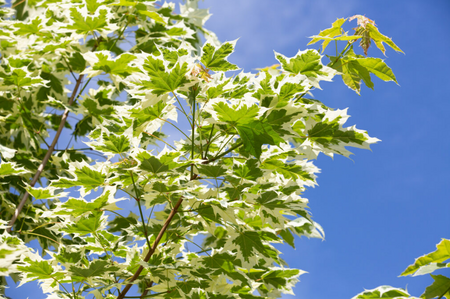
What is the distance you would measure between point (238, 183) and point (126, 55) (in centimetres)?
116

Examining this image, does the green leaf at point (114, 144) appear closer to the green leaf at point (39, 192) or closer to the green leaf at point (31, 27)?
the green leaf at point (39, 192)

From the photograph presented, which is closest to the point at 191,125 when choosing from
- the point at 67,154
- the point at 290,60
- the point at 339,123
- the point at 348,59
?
the point at 290,60

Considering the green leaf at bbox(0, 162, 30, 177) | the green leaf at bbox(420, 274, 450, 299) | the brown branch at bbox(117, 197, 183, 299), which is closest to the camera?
the green leaf at bbox(420, 274, 450, 299)

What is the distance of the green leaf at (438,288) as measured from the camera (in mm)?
906

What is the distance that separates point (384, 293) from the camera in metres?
0.97

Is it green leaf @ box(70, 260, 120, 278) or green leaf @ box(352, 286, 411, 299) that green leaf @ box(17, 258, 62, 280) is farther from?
green leaf @ box(352, 286, 411, 299)

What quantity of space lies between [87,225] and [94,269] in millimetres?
250

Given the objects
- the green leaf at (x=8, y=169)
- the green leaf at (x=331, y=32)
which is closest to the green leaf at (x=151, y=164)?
the green leaf at (x=331, y=32)

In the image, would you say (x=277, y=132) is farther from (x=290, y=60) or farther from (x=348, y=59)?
(x=348, y=59)

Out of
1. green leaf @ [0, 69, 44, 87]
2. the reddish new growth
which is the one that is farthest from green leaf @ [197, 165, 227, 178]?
green leaf @ [0, 69, 44, 87]

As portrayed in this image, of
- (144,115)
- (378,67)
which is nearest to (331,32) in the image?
(378,67)

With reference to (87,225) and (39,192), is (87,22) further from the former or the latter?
(87,225)

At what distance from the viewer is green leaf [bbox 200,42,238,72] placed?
164cm

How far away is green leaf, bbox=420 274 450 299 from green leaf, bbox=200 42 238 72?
124cm
